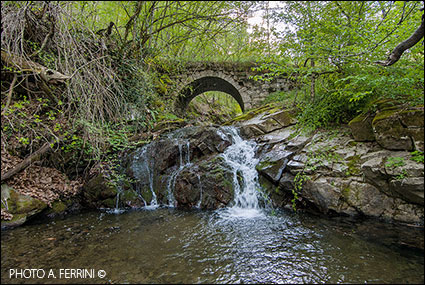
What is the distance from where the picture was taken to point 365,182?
3.23 meters

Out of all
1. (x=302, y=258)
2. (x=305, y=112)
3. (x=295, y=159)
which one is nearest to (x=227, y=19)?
(x=305, y=112)

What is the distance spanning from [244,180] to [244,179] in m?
0.02

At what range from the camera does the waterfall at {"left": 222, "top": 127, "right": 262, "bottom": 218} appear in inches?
160

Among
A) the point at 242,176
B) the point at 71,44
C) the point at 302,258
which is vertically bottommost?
the point at 302,258

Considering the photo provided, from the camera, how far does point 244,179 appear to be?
4.44 meters

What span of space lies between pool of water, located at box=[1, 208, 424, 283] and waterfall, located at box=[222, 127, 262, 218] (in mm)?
433

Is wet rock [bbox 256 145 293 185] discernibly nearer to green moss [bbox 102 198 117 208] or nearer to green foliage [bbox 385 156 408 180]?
green foliage [bbox 385 156 408 180]

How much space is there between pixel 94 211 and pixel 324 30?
597cm

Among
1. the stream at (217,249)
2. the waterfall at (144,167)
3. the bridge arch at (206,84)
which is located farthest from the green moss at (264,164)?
the bridge arch at (206,84)

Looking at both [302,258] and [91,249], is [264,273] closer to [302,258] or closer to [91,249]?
[302,258]

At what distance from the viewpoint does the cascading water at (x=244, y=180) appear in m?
4.02

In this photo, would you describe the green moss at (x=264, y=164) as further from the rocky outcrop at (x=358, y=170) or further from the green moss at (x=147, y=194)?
the green moss at (x=147, y=194)

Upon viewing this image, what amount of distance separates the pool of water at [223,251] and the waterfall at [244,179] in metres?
0.43

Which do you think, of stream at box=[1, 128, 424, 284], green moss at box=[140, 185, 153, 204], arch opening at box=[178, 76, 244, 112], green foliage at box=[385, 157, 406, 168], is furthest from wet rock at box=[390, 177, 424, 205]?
arch opening at box=[178, 76, 244, 112]
